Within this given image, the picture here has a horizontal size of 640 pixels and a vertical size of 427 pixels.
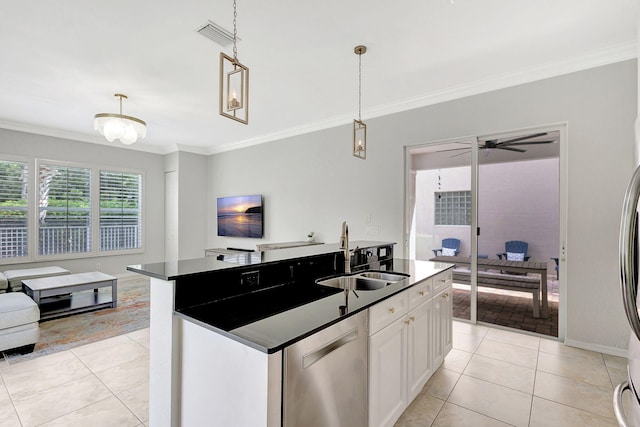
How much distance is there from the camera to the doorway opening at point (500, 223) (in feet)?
10.7

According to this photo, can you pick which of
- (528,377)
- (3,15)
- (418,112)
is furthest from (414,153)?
(3,15)

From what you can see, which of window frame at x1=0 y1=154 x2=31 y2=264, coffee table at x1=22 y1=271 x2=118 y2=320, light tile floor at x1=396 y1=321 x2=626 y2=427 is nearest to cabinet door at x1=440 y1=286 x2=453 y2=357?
light tile floor at x1=396 y1=321 x2=626 y2=427

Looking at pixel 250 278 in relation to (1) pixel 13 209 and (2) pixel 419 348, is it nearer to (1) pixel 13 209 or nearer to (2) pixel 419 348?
(2) pixel 419 348

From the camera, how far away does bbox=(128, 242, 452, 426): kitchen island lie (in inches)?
44.2

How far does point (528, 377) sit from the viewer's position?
96.4 inches

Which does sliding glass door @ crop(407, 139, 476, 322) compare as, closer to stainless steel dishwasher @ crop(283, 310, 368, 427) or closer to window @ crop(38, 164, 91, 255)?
stainless steel dishwasher @ crop(283, 310, 368, 427)

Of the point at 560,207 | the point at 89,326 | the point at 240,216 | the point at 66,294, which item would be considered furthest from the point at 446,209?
the point at 66,294

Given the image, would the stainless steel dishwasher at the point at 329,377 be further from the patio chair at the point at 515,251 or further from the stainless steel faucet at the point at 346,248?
the patio chair at the point at 515,251

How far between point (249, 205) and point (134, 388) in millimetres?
4000

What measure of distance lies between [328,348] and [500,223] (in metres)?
3.01

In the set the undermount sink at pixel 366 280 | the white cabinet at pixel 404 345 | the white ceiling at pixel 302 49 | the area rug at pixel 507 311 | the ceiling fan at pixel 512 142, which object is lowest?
the area rug at pixel 507 311

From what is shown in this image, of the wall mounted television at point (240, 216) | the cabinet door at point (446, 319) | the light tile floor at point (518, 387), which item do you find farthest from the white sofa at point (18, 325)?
the cabinet door at point (446, 319)

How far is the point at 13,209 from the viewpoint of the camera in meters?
5.07

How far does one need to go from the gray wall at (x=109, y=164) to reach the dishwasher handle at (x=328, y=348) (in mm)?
6305
